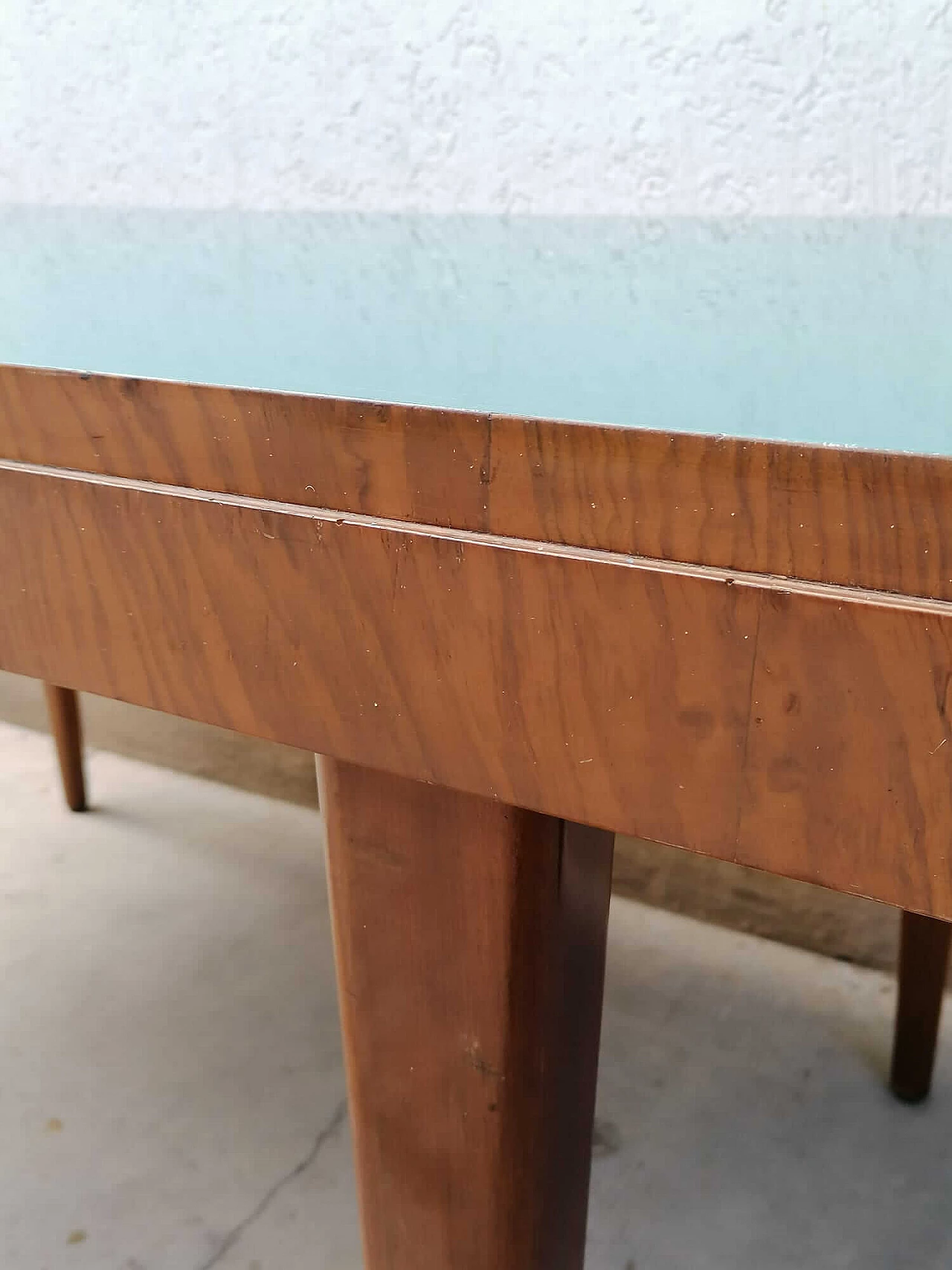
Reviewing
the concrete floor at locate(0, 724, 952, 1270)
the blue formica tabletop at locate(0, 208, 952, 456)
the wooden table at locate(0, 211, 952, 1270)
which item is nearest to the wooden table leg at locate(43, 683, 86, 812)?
the concrete floor at locate(0, 724, 952, 1270)

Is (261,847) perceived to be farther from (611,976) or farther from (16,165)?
(16,165)

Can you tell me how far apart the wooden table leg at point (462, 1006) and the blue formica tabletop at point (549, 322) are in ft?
0.35

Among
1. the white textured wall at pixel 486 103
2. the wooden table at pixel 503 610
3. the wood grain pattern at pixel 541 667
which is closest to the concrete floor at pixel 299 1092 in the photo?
the wooden table at pixel 503 610

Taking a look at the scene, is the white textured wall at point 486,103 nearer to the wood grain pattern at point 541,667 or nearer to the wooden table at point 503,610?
the wooden table at point 503,610

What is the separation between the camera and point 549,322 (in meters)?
0.35

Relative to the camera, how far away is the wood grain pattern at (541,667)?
0.19m

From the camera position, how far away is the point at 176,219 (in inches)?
34.8

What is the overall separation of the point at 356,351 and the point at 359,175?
77 centimetres

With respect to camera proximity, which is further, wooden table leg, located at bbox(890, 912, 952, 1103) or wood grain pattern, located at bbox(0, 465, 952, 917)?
wooden table leg, located at bbox(890, 912, 952, 1103)

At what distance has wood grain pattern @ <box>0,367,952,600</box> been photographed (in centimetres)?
18

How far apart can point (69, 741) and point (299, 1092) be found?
1.53 ft

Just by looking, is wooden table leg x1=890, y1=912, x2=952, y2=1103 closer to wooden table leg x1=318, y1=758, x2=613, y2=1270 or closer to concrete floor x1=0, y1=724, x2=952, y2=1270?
A: concrete floor x1=0, y1=724, x2=952, y2=1270

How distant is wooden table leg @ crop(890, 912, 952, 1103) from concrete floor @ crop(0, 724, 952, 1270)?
0.06 ft

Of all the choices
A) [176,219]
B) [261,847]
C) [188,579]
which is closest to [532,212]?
[176,219]
